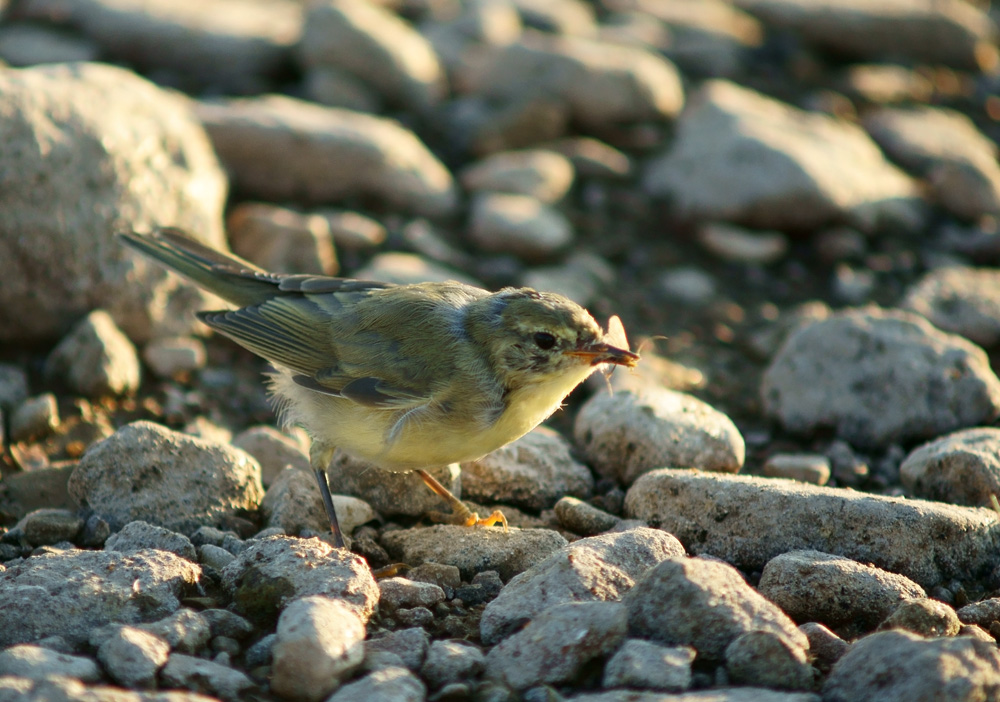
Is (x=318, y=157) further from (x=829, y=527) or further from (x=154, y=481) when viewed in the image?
(x=829, y=527)

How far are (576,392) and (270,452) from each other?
2208mm

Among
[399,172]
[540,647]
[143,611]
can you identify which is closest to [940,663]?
[540,647]

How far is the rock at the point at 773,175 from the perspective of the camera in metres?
8.40

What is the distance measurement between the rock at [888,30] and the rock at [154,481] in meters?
9.99

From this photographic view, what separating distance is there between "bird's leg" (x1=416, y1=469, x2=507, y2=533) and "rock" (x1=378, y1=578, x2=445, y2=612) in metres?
0.83

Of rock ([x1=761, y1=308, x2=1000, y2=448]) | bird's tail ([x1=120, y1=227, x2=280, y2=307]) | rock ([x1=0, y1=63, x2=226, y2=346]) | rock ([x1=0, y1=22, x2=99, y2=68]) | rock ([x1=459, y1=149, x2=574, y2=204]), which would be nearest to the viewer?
bird's tail ([x1=120, y1=227, x2=280, y2=307])

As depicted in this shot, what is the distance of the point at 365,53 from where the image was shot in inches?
381

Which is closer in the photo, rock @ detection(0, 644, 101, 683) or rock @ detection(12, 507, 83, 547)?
rock @ detection(0, 644, 101, 683)

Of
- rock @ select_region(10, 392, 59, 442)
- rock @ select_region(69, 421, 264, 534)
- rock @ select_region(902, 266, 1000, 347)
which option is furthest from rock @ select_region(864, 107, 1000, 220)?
rock @ select_region(10, 392, 59, 442)

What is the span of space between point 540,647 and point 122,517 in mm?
2300

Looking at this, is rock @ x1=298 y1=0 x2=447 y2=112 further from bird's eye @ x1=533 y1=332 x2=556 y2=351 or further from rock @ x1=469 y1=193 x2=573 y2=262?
bird's eye @ x1=533 y1=332 x2=556 y2=351

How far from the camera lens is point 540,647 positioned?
11.5ft

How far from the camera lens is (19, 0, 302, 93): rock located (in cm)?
970

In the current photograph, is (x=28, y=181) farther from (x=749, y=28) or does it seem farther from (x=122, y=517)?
(x=749, y=28)
